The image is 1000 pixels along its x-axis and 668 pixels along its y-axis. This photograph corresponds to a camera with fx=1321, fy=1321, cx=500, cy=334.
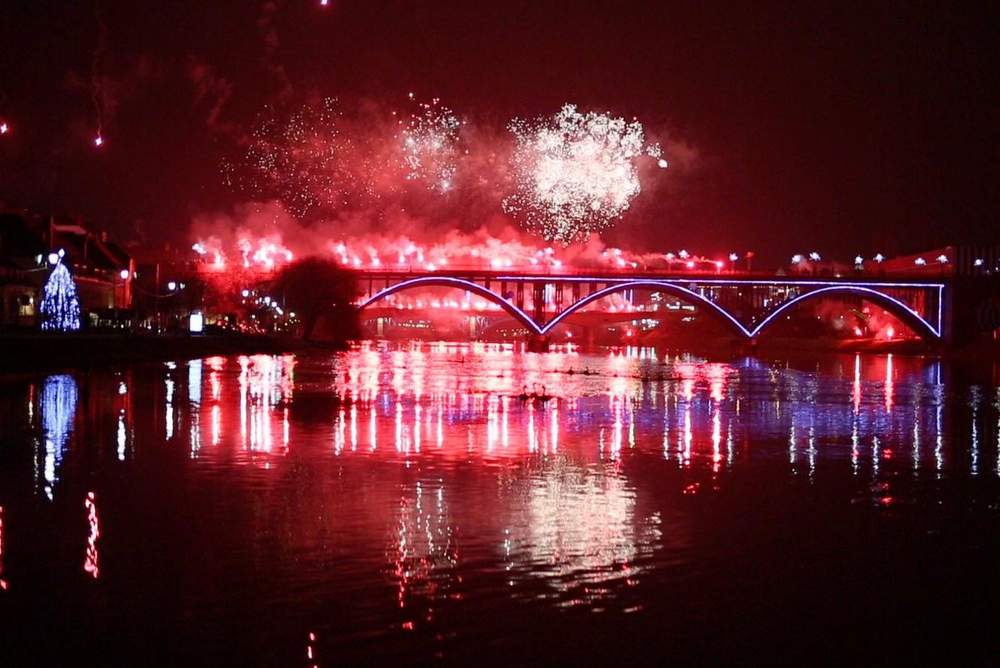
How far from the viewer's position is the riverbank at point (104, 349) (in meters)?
51.4

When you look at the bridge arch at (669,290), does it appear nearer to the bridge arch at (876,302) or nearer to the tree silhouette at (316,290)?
the bridge arch at (876,302)

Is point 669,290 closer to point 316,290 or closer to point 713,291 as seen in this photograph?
point 713,291

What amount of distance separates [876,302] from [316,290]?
2022 inches

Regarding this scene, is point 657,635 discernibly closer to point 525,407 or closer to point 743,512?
point 743,512

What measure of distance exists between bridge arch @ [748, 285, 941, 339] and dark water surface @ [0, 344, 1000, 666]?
85987 millimetres

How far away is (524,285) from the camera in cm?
12694

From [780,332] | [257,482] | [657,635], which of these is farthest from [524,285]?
[657,635]

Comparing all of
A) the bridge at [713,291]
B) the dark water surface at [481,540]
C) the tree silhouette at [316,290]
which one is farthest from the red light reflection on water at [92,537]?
the bridge at [713,291]

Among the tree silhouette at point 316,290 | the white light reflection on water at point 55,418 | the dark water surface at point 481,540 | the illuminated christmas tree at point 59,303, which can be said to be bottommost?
the dark water surface at point 481,540

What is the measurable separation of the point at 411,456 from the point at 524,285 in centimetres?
10101

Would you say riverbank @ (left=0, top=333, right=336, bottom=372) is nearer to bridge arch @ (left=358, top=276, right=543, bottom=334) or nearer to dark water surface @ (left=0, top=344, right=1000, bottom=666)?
dark water surface @ (left=0, top=344, right=1000, bottom=666)

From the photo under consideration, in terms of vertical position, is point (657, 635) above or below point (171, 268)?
below

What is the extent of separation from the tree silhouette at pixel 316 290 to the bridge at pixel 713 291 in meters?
4.64

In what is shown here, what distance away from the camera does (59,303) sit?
231 feet
